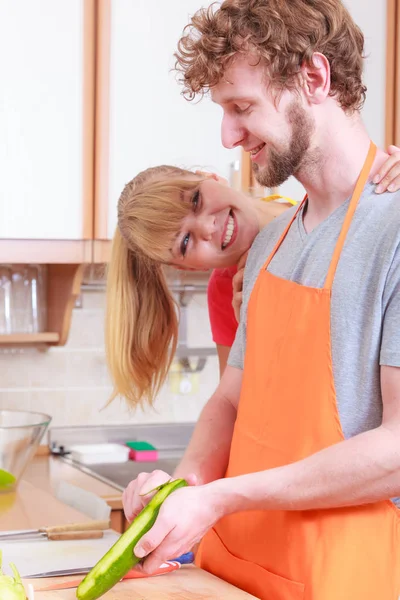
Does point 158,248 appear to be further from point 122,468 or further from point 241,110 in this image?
point 122,468

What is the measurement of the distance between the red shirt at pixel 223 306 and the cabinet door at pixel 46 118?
501 mm

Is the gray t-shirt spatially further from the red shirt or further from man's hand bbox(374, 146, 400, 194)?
the red shirt

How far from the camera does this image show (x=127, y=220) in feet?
5.66

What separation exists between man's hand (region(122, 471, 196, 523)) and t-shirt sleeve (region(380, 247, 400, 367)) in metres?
0.30

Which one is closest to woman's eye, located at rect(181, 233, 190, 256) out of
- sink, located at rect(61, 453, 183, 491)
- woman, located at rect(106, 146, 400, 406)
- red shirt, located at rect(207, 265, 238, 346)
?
woman, located at rect(106, 146, 400, 406)

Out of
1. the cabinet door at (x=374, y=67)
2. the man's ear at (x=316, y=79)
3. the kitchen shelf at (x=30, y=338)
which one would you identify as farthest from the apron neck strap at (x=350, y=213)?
the kitchen shelf at (x=30, y=338)

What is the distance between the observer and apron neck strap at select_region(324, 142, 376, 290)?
1.20 m

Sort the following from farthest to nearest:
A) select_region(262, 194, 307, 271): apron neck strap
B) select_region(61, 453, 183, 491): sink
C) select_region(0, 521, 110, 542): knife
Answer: select_region(61, 453, 183, 491): sink < select_region(0, 521, 110, 542): knife < select_region(262, 194, 307, 271): apron neck strap

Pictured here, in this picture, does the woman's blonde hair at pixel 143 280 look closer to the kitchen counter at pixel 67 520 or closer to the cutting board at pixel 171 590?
the kitchen counter at pixel 67 520

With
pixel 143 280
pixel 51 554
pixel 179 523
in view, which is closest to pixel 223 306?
pixel 143 280

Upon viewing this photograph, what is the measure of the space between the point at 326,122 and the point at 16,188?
117 centimetres

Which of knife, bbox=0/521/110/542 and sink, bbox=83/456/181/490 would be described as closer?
knife, bbox=0/521/110/542

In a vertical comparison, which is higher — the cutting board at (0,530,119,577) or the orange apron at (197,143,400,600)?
the orange apron at (197,143,400,600)

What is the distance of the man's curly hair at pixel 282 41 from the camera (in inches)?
48.7
